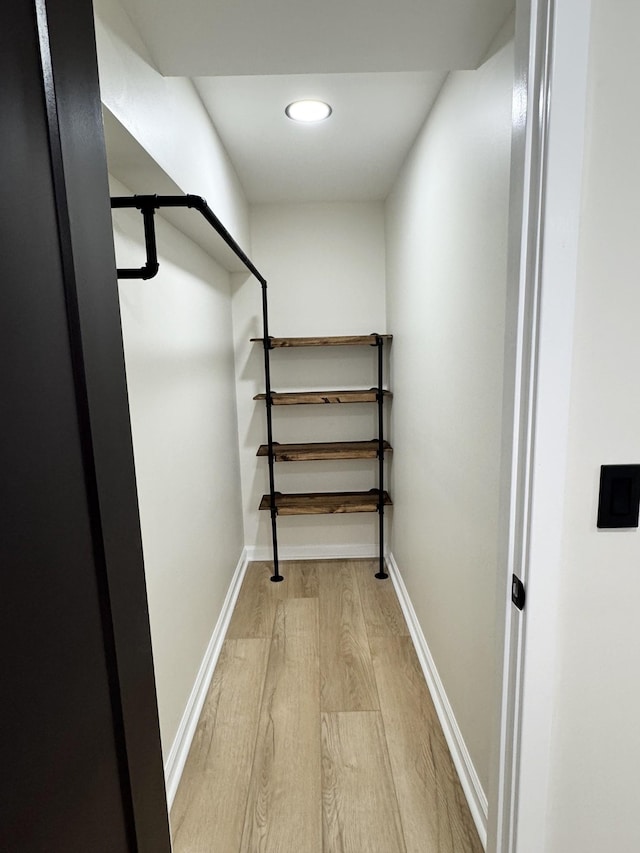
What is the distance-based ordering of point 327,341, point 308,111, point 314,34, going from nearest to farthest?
point 314,34
point 308,111
point 327,341

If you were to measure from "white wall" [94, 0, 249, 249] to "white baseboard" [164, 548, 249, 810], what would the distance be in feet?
6.01

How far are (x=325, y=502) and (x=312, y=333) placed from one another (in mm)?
1111

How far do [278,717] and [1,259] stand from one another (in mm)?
1900

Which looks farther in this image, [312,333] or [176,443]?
[312,333]

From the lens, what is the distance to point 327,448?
9.68ft

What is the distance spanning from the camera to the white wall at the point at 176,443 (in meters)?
1.36

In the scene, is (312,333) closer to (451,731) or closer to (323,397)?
(323,397)

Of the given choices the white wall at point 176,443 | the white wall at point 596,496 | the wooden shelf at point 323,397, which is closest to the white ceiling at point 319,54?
the white wall at point 176,443

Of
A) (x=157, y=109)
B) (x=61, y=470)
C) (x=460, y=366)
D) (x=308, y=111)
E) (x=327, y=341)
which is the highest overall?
(x=308, y=111)

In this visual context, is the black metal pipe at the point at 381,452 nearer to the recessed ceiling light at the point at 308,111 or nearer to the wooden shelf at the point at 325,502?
the wooden shelf at the point at 325,502

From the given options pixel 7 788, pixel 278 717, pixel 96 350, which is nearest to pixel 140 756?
pixel 7 788

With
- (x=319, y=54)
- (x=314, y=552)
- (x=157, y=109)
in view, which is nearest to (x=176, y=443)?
(x=157, y=109)

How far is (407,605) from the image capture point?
246cm

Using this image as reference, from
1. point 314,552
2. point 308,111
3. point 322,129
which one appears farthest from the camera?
point 314,552
